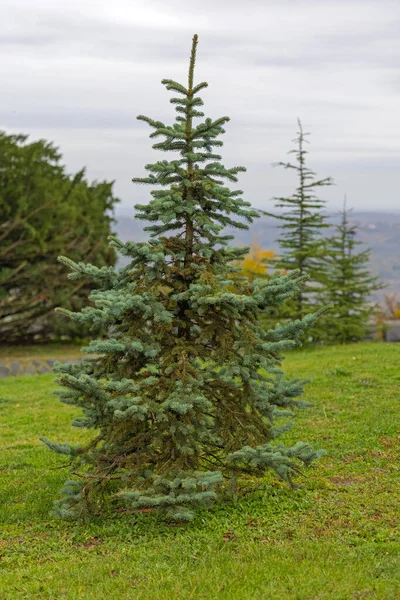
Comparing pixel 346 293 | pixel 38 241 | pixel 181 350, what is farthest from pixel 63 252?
pixel 181 350

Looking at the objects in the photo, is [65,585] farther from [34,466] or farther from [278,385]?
[34,466]

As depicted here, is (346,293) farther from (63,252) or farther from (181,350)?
(181,350)

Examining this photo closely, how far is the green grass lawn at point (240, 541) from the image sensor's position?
5039mm

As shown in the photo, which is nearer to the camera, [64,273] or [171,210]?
[171,210]

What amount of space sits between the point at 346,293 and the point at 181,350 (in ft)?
47.2

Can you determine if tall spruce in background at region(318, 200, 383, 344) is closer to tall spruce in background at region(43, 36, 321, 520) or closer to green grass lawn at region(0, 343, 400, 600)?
green grass lawn at region(0, 343, 400, 600)

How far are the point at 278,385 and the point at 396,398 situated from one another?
14.8 ft

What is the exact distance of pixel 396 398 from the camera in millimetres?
10586

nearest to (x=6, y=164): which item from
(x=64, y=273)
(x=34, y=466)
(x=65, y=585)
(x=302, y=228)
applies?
(x=64, y=273)

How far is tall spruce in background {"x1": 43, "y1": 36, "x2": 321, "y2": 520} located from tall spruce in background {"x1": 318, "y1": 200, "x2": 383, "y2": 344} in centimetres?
1269

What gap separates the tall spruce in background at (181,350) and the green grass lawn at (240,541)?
0.97 feet

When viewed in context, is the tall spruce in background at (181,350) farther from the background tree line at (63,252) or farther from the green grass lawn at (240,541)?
the background tree line at (63,252)

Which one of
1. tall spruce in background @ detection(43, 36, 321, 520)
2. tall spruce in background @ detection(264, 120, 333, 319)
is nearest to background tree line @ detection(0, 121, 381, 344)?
tall spruce in background @ detection(264, 120, 333, 319)

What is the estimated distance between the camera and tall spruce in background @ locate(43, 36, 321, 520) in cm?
614
